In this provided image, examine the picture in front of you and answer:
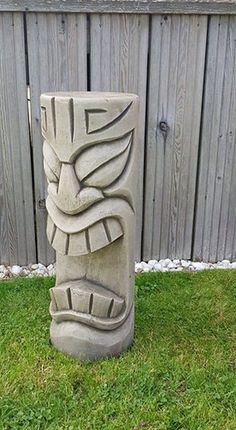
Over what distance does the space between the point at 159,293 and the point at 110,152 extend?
1.48 m

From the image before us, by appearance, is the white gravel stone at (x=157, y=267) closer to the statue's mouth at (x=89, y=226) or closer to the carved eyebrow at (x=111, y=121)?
the statue's mouth at (x=89, y=226)

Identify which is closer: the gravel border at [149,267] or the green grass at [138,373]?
the green grass at [138,373]

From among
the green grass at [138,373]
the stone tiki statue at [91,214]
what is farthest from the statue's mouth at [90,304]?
the green grass at [138,373]

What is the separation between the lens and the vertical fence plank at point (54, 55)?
3.25 m

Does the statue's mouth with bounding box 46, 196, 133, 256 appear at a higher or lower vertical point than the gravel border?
higher

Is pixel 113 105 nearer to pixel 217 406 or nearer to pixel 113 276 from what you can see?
pixel 113 276

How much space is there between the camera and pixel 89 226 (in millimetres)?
2283

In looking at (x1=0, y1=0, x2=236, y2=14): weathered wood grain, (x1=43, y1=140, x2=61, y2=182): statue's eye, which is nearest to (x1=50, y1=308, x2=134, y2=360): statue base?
(x1=43, y1=140, x2=61, y2=182): statue's eye

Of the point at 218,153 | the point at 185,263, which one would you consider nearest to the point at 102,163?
the point at 218,153

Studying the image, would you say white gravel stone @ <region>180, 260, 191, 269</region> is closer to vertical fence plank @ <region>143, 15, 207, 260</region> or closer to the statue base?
vertical fence plank @ <region>143, 15, 207, 260</region>

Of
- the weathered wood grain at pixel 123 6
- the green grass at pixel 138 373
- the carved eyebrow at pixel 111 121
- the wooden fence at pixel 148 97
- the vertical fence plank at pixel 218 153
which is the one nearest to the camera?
the carved eyebrow at pixel 111 121

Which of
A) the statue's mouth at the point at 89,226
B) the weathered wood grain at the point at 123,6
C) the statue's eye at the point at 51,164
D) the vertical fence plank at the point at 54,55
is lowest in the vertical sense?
the statue's mouth at the point at 89,226

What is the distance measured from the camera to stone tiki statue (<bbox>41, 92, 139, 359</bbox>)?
219 centimetres

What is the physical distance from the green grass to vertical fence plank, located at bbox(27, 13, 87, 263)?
4.58 ft
